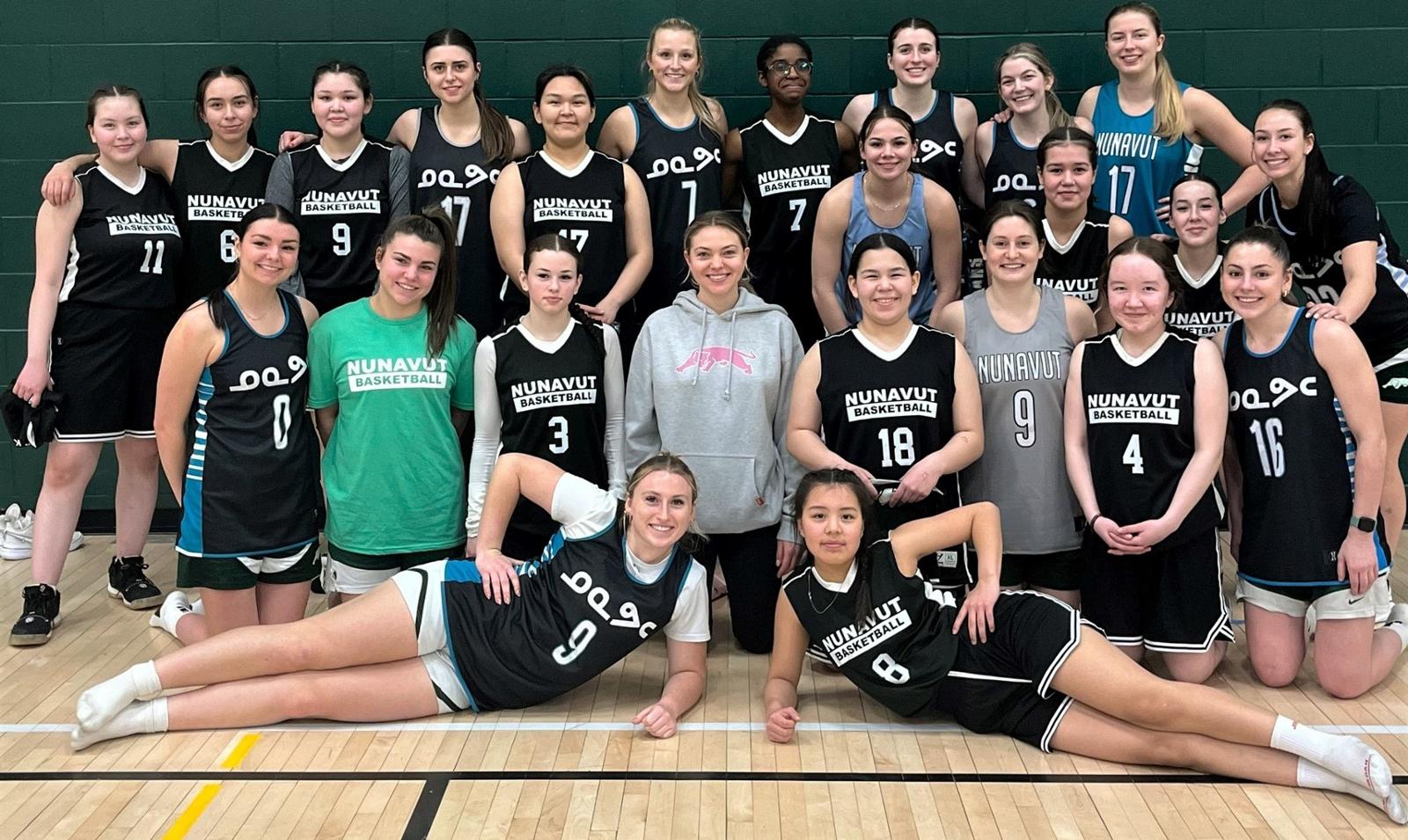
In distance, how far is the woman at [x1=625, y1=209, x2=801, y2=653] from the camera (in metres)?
4.38

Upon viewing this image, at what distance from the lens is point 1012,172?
4941 millimetres

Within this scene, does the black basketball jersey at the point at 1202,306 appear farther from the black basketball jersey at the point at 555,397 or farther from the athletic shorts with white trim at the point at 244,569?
the athletic shorts with white trim at the point at 244,569

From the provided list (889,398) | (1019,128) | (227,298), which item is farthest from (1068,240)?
(227,298)

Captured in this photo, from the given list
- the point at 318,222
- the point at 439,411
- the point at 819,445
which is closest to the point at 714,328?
the point at 819,445

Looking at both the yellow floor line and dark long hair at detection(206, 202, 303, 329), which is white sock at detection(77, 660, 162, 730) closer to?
the yellow floor line

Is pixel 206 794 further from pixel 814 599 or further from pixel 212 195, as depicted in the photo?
pixel 212 195

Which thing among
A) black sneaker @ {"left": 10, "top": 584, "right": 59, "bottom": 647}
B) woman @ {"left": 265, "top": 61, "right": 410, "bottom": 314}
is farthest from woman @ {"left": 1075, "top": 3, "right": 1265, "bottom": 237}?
black sneaker @ {"left": 10, "top": 584, "right": 59, "bottom": 647}

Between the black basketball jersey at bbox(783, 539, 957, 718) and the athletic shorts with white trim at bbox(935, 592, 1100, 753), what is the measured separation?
7cm

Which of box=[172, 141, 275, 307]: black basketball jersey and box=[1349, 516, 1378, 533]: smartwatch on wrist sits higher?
box=[172, 141, 275, 307]: black basketball jersey

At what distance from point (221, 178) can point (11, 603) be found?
1.68 meters

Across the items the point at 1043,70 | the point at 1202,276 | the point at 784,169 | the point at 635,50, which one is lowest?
the point at 1202,276

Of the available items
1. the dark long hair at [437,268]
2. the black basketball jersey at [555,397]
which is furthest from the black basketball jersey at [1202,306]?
the dark long hair at [437,268]

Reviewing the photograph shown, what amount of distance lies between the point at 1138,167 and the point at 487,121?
2307 millimetres

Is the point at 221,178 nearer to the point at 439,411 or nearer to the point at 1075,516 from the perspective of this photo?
the point at 439,411
